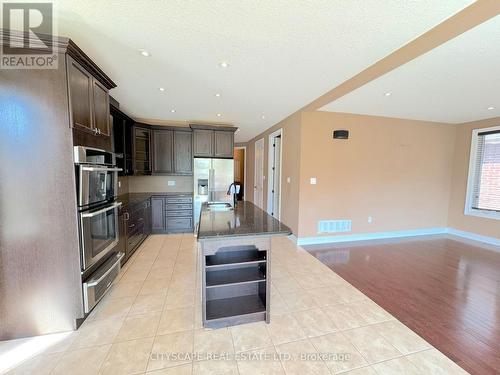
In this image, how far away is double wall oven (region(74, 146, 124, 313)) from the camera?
72.8 inches

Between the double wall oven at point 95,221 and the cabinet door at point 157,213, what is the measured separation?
207cm

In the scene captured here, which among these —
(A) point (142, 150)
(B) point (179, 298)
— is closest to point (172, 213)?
(A) point (142, 150)

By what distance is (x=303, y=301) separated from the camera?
7.63 ft

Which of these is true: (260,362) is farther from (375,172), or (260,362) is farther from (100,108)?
(375,172)

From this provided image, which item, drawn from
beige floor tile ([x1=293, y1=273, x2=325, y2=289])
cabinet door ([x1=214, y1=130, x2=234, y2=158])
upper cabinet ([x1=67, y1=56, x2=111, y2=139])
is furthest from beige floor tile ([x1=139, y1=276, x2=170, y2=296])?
cabinet door ([x1=214, y1=130, x2=234, y2=158])

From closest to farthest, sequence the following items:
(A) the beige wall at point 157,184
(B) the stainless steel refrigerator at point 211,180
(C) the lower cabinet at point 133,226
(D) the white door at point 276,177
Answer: (C) the lower cabinet at point 133,226 → (B) the stainless steel refrigerator at point 211,180 → (A) the beige wall at point 157,184 → (D) the white door at point 276,177

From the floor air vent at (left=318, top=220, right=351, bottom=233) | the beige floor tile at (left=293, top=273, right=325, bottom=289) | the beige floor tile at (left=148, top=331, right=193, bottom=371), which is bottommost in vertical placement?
the beige floor tile at (left=148, top=331, right=193, bottom=371)

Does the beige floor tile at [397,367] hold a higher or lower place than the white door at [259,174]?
lower

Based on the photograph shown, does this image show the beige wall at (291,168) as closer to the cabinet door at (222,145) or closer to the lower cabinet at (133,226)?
the cabinet door at (222,145)

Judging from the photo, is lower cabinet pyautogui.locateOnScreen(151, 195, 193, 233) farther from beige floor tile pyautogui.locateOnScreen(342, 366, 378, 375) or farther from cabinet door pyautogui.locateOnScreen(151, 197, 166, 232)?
beige floor tile pyautogui.locateOnScreen(342, 366, 378, 375)

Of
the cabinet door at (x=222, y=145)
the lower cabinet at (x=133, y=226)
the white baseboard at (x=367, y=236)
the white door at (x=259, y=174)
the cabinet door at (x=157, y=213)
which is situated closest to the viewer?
the lower cabinet at (x=133, y=226)

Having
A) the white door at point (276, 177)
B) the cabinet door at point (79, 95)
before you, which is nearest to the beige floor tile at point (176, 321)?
the cabinet door at point (79, 95)

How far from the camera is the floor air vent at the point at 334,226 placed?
4.25 metres

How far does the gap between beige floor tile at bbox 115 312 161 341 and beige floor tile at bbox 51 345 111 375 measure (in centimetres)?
15
